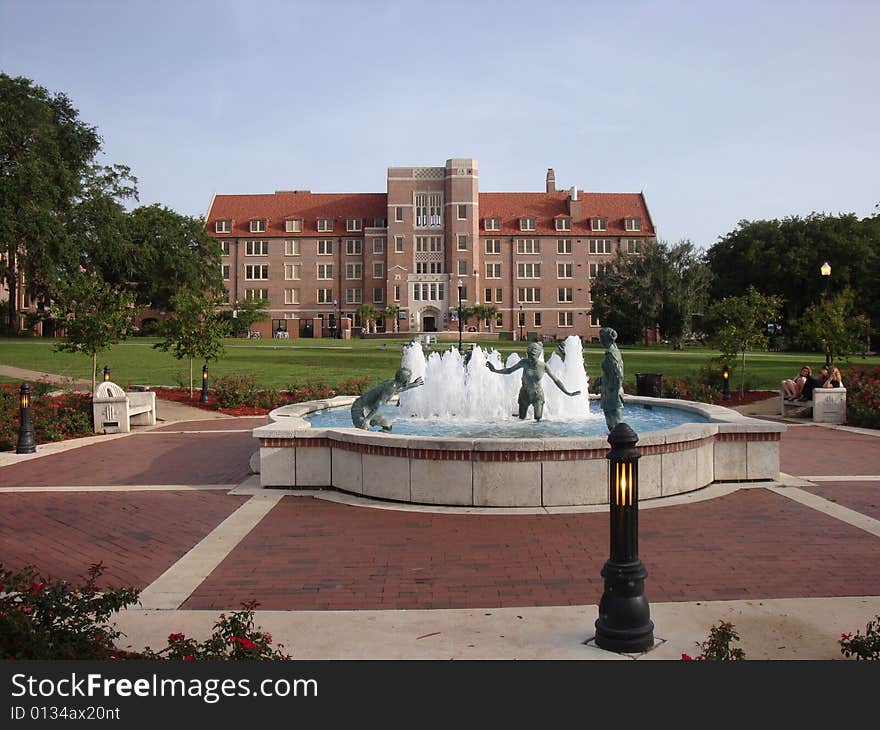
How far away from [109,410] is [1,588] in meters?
13.1

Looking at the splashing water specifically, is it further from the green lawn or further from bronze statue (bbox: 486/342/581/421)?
the green lawn

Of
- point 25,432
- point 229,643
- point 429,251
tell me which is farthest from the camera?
point 429,251

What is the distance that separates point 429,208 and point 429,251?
4.51 meters

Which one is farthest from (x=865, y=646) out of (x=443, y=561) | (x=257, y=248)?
(x=257, y=248)

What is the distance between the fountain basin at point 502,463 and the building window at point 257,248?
7796 cm

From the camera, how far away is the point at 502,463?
9.21 meters

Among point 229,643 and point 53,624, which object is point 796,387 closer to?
point 229,643

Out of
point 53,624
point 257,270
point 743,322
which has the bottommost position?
point 53,624

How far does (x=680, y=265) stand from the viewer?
6372cm

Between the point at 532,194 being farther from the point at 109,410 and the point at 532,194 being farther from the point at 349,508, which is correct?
the point at 349,508

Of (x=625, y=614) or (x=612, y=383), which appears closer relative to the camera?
(x=625, y=614)

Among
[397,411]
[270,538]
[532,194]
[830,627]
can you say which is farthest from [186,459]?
[532,194]

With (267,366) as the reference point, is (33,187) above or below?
above

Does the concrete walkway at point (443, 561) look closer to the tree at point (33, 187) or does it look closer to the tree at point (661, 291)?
the tree at point (33, 187)
